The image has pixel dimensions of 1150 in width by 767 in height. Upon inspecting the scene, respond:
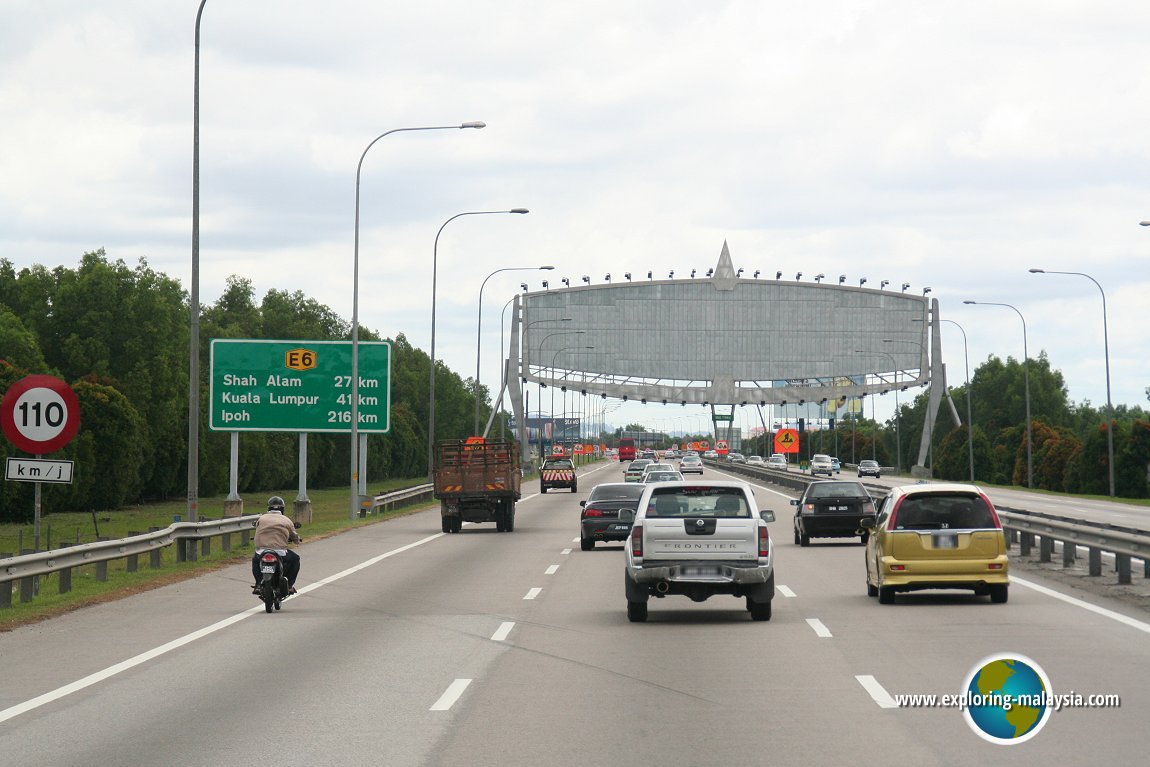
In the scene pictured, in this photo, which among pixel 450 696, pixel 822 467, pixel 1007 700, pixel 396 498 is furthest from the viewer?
pixel 822 467

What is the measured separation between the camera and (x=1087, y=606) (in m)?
19.7

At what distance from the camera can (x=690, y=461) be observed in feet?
380

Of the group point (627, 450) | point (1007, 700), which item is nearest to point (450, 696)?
point (1007, 700)

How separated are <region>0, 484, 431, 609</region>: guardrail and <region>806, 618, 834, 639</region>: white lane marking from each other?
10066 mm

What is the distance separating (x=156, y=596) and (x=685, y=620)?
27.9 ft

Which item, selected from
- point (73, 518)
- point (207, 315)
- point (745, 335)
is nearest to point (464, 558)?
point (73, 518)

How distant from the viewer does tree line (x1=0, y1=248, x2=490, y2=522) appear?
73.4 m

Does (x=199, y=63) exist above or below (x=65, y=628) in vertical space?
above

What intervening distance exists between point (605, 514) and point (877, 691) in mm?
21582

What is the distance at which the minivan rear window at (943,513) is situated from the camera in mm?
20156

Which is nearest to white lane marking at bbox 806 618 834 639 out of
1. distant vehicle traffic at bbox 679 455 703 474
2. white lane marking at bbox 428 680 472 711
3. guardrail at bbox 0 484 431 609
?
white lane marking at bbox 428 680 472 711

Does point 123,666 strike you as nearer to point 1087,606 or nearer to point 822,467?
point 1087,606

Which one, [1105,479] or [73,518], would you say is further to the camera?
[1105,479]

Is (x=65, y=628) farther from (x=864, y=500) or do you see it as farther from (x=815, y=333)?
(x=815, y=333)
